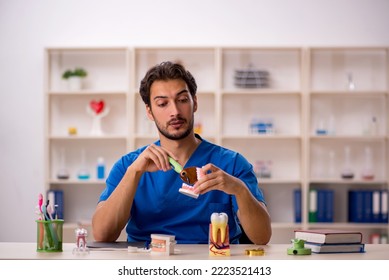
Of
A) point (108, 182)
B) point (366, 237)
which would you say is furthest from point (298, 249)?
point (366, 237)

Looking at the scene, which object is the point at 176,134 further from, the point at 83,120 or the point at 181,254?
the point at 83,120

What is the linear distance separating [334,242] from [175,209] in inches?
26.3


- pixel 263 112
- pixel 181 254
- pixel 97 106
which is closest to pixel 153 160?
pixel 181 254

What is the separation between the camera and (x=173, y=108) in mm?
2590

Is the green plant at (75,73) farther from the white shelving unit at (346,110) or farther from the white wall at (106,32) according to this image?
the white shelving unit at (346,110)

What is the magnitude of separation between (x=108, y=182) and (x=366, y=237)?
3649mm

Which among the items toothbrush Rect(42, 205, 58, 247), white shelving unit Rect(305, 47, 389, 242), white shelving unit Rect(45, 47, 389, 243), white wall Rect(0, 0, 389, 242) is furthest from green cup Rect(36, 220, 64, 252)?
white shelving unit Rect(305, 47, 389, 242)

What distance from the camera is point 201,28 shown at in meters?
5.85

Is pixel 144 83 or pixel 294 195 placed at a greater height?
pixel 144 83

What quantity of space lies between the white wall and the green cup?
3837 millimetres

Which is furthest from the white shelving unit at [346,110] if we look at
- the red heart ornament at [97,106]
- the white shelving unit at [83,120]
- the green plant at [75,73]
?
the green plant at [75,73]

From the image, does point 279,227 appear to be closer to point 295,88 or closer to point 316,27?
point 295,88

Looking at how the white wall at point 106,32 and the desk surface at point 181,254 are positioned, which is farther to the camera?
the white wall at point 106,32

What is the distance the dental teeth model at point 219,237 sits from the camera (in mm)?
2035
